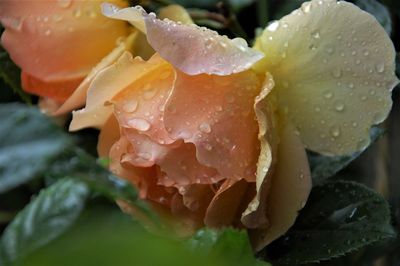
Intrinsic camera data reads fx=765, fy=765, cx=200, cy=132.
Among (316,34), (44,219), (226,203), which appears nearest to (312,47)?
(316,34)

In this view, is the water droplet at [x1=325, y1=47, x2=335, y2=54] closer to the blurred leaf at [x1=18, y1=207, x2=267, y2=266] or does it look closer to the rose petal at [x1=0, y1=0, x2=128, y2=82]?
the rose petal at [x1=0, y1=0, x2=128, y2=82]

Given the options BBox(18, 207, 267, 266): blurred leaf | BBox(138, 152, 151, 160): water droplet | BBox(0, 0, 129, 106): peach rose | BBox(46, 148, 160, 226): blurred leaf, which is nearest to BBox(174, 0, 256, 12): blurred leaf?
BBox(0, 0, 129, 106): peach rose

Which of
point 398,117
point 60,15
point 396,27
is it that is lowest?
point 398,117

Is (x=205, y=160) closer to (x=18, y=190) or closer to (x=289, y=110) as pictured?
(x=289, y=110)

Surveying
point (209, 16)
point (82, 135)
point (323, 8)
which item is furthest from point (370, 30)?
point (82, 135)

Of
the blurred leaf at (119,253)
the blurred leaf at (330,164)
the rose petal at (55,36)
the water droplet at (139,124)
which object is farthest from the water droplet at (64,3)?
the blurred leaf at (119,253)

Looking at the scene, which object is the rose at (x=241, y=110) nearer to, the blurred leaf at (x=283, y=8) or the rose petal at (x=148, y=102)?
the rose petal at (x=148, y=102)

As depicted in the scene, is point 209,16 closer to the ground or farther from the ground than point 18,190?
farther from the ground
